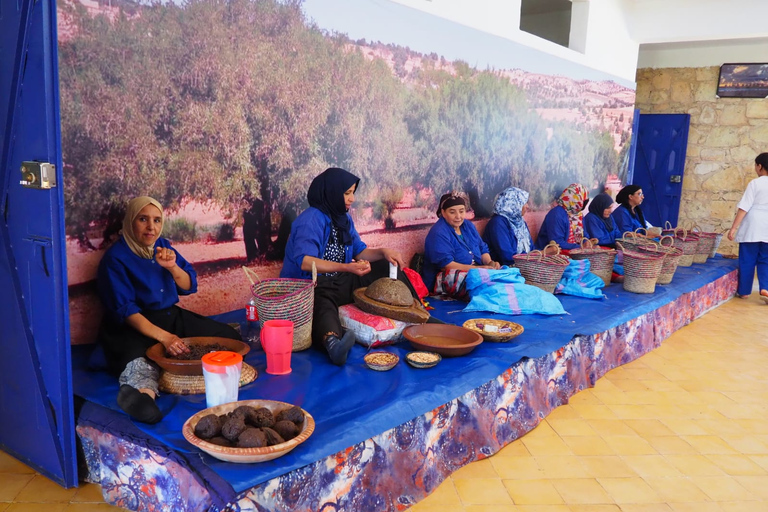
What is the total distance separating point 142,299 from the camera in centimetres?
309

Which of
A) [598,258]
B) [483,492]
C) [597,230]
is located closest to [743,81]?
[597,230]

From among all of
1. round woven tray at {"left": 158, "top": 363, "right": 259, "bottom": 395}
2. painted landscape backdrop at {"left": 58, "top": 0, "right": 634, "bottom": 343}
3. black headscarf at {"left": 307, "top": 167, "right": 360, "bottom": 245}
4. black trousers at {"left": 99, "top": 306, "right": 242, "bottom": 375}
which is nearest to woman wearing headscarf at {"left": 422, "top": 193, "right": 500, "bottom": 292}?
painted landscape backdrop at {"left": 58, "top": 0, "right": 634, "bottom": 343}

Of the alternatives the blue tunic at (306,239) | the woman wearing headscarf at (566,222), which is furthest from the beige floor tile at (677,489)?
the woman wearing headscarf at (566,222)

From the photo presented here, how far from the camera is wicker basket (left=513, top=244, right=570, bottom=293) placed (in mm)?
4875

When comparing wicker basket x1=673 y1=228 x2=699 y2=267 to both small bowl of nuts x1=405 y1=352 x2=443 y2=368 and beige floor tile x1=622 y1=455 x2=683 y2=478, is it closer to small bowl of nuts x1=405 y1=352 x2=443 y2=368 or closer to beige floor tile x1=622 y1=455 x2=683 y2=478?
beige floor tile x1=622 y1=455 x2=683 y2=478

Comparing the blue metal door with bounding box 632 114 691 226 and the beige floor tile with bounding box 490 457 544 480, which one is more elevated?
the blue metal door with bounding box 632 114 691 226

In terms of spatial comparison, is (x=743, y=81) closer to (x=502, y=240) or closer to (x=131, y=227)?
(x=502, y=240)

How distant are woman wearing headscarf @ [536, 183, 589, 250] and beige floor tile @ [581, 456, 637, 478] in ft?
10.5

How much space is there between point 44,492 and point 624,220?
6.69 m

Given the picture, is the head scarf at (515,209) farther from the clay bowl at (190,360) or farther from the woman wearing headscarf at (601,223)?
the clay bowl at (190,360)

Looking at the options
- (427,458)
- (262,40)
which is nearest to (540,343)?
(427,458)

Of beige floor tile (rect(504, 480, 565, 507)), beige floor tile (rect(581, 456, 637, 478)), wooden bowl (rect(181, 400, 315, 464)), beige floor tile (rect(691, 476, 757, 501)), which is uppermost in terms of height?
wooden bowl (rect(181, 400, 315, 464))

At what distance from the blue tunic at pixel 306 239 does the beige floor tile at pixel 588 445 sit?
5.98 feet

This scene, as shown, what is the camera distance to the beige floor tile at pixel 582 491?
2750 millimetres
